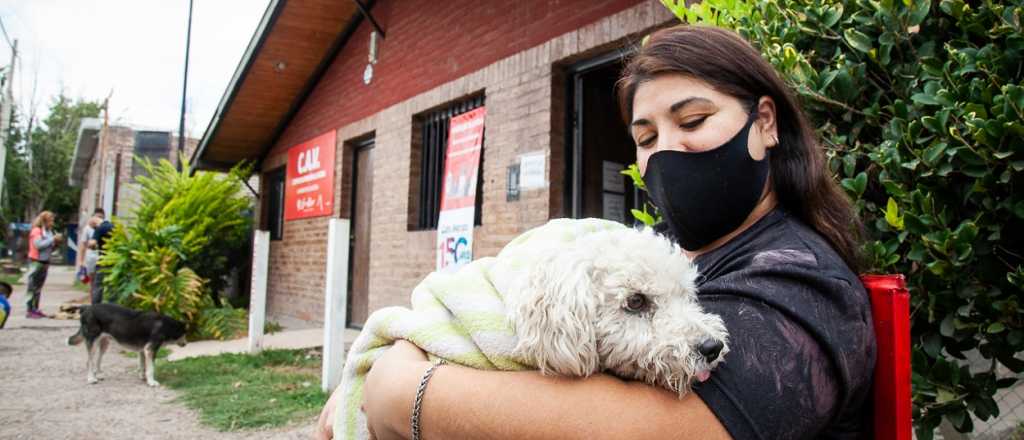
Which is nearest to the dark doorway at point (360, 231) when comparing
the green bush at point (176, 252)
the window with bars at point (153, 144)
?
the green bush at point (176, 252)

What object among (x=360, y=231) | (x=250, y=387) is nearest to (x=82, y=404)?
(x=250, y=387)

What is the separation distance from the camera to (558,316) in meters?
1.23

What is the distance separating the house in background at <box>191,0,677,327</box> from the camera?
19.6 feet

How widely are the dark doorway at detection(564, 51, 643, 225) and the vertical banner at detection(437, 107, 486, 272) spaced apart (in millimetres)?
1196

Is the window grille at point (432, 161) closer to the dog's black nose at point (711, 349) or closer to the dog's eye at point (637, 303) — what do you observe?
the dog's eye at point (637, 303)

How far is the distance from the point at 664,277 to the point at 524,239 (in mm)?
506

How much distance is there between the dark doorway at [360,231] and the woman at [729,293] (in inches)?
312

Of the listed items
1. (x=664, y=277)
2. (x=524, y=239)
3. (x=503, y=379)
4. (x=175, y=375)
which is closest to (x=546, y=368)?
(x=503, y=379)

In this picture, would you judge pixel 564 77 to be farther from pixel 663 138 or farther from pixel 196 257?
pixel 196 257

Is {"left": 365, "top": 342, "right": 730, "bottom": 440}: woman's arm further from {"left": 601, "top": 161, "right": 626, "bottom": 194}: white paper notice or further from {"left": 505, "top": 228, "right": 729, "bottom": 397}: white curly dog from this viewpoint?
{"left": 601, "top": 161, "right": 626, "bottom": 194}: white paper notice

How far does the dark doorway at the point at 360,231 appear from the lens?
31.1ft

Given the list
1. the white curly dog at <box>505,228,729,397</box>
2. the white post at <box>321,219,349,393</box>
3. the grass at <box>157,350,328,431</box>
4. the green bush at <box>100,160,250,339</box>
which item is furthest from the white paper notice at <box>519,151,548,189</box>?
the green bush at <box>100,160,250,339</box>

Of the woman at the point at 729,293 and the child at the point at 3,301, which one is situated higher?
the woman at the point at 729,293

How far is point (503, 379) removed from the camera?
120 cm
